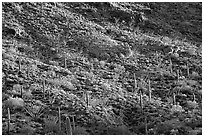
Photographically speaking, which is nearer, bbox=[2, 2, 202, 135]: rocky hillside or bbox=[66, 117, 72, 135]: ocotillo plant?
bbox=[66, 117, 72, 135]: ocotillo plant

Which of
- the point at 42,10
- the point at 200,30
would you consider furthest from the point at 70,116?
the point at 200,30

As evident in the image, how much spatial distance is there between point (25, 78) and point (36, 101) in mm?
2240

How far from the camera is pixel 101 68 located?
19.7m

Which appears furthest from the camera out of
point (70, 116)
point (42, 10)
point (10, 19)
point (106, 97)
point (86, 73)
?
point (42, 10)

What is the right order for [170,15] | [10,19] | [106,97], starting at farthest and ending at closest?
[170,15] → [10,19] → [106,97]

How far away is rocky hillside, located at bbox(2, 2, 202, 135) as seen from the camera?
1409 cm

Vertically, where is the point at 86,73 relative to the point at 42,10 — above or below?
below

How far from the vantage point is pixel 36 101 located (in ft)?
49.1

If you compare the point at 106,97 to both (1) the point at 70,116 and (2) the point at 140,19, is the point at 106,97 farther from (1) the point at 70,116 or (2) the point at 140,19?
(2) the point at 140,19

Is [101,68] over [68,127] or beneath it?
over

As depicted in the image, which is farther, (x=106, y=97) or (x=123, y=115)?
(x=106, y=97)

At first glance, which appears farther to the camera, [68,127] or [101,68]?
[101,68]

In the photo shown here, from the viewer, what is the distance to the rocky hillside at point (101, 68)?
14.1 meters

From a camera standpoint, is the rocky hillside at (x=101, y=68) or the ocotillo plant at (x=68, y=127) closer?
the ocotillo plant at (x=68, y=127)
